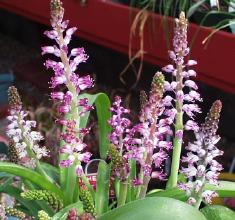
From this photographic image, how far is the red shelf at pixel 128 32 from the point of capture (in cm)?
156

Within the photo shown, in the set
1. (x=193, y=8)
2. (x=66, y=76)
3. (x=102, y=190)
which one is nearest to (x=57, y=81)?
(x=66, y=76)

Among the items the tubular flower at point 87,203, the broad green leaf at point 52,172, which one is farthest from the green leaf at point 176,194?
the broad green leaf at point 52,172

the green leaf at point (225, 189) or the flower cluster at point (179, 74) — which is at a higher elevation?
the flower cluster at point (179, 74)

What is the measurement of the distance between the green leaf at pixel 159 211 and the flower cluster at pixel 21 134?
0.81 ft

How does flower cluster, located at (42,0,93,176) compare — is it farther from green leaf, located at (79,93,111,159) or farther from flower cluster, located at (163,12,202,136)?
green leaf, located at (79,93,111,159)

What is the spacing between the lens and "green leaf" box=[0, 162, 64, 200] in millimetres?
829

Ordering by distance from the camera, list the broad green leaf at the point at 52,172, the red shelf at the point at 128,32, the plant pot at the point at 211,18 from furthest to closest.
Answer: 1. the plant pot at the point at 211,18
2. the red shelf at the point at 128,32
3. the broad green leaf at the point at 52,172

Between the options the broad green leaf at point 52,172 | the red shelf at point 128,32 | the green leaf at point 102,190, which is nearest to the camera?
the green leaf at point 102,190

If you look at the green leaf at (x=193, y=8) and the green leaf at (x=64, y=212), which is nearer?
the green leaf at (x=64, y=212)

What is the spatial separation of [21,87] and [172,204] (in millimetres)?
2268

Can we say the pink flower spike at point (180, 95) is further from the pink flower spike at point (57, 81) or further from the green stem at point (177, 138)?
the pink flower spike at point (57, 81)

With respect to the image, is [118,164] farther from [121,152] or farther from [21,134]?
[21,134]

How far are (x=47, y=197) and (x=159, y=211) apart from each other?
25 cm

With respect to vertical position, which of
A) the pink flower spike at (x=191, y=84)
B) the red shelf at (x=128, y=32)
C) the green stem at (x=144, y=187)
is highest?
→ the red shelf at (x=128, y=32)
